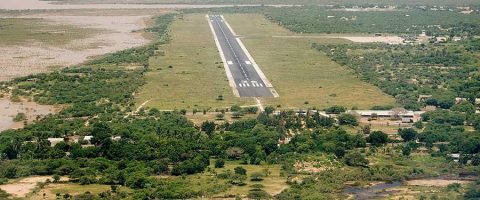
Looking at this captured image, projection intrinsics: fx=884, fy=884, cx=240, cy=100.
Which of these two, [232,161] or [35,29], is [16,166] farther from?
[35,29]

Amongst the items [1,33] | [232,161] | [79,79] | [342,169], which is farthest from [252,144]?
[1,33]

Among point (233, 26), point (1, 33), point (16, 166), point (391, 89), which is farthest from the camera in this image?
point (233, 26)

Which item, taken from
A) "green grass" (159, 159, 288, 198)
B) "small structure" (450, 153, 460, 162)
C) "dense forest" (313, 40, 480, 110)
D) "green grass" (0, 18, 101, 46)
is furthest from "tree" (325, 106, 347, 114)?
"green grass" (0, 18, 101, 46)

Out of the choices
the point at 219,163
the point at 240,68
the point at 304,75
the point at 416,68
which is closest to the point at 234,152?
the point at 219,163

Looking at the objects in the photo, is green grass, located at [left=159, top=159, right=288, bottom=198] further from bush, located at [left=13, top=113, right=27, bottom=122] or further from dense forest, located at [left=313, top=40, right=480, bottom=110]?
dense forest, located at [left=313, top=40, right=480, bottom=110]

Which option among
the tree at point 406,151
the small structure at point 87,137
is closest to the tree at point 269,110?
the small structure at point 87,137

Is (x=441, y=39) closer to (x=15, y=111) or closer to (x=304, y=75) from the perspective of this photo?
(x=304, y=75)
